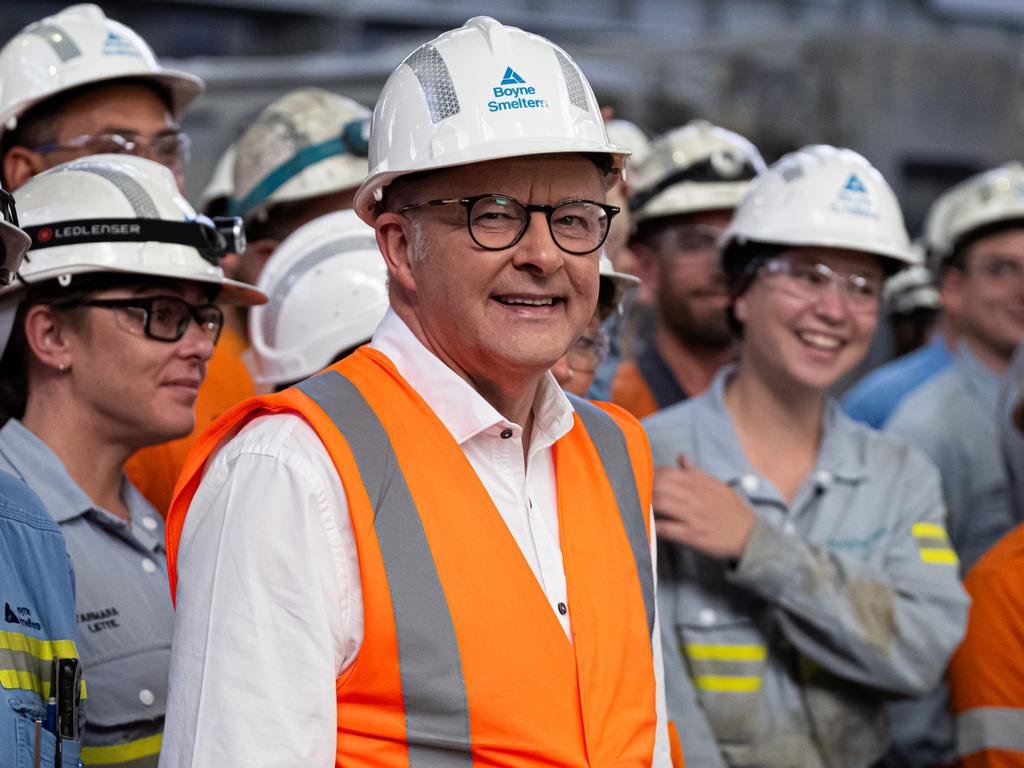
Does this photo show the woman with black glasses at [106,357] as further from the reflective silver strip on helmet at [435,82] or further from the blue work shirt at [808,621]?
the blue work shirt at [808,621]

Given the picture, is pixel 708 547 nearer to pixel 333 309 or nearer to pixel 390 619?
pixel 333 309

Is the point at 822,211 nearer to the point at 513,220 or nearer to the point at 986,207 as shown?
the point at 513,220

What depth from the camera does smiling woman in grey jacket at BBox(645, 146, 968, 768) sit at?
3.54 meters

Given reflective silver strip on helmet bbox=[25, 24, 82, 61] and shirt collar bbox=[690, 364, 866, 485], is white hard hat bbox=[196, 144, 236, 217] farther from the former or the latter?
shirt collar bbox=[690, 364, 866, 485]

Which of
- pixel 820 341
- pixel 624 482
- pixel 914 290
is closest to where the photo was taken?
pixel 624 482

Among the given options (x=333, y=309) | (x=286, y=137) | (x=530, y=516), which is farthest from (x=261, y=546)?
(x=286, y=137)

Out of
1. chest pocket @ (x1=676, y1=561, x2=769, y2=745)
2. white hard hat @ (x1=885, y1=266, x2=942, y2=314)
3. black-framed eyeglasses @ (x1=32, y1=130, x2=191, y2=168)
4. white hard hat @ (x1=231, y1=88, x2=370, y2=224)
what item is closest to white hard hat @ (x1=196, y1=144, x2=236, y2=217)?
white hard hat @ (x1=231, y1=88, x2=370, y2=224)

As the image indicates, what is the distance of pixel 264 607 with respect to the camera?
204 cm

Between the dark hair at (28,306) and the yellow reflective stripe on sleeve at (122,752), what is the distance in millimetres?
791

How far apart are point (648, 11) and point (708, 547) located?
1497 cm

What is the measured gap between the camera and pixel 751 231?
4.10 meters

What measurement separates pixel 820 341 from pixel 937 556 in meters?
0.66

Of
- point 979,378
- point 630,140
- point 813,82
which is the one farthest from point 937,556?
point 813,82

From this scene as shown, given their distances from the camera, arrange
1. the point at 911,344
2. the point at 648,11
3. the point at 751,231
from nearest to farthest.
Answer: the point at 751,231 < the point at 911,344 < the point at 648,11
